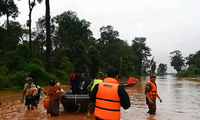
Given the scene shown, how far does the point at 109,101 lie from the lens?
344 cm

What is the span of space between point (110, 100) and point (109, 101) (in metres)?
0.03

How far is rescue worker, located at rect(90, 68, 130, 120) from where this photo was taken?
341 centimetres

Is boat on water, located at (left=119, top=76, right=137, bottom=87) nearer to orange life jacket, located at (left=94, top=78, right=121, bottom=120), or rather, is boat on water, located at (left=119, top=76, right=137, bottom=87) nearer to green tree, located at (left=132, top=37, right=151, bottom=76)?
orange life jacket, located at (left=94, top=78, right=121, bottom=120)

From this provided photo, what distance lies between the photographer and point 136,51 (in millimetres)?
82938

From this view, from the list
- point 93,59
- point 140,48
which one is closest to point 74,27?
point 93,59

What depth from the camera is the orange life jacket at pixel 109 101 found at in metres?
3.42

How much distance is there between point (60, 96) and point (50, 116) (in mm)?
789

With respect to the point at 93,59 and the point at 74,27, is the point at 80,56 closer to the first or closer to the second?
the point at 93,59

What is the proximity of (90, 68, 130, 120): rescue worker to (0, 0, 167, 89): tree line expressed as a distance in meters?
13.6

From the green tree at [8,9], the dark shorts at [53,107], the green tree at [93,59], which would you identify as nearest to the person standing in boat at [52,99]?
the dark shorts at [53,107]

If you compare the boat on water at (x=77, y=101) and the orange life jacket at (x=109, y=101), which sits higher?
the orange life jacket at (x=109, y=101)

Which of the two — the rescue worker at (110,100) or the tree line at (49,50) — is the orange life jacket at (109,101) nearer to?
the rescue worker at (110,100)

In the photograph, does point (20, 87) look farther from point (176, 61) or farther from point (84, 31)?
point (176, 61)

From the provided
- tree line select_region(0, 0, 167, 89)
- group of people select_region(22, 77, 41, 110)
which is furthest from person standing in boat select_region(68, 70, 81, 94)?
tree line select_region(0, 0, 167, 89)
